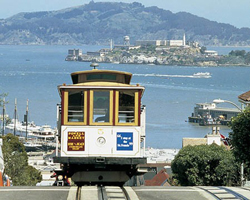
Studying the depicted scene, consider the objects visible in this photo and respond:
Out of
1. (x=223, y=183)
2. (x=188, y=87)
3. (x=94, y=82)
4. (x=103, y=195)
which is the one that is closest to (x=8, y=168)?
(x=223, y=183)

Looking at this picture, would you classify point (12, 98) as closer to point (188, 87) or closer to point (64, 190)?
point (188, 87)

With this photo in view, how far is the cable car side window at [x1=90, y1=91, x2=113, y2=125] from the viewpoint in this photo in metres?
20.0

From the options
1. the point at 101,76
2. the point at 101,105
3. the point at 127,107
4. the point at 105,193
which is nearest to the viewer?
the point at 105,193

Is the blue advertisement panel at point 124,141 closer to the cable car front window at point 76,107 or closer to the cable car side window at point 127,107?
the cable car side window at point 127,107

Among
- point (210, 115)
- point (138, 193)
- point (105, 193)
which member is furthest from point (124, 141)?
point (210, 115)

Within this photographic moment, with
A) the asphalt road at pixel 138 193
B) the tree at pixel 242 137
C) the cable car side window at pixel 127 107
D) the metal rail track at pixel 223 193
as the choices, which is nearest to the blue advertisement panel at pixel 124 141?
the cable car side window at pixel 127 107

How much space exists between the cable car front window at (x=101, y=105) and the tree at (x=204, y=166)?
16.2m

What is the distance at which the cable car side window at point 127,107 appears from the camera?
19984 mm

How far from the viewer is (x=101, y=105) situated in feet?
65.4

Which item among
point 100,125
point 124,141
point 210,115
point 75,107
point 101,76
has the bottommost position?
point 210,115

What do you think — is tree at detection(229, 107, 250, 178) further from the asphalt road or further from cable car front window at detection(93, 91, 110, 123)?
the asphalt road

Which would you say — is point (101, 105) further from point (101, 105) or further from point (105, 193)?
point (105, 193)

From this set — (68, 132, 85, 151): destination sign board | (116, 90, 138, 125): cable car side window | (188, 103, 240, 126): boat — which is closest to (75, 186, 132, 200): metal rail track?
(68, 132, 85, 151): destination sign board

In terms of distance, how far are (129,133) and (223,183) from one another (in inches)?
688
